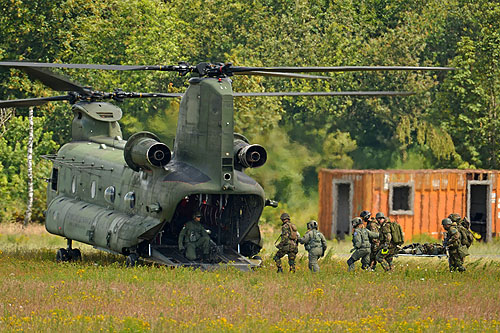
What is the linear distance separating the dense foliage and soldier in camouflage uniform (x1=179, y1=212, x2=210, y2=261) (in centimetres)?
1691

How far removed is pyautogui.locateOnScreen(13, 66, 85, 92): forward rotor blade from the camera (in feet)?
A: 87.5

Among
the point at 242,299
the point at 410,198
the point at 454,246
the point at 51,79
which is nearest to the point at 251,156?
the point at 454,246

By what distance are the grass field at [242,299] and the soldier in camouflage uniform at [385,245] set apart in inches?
19.1

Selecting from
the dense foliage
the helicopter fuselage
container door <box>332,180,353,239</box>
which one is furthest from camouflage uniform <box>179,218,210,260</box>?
the dense foliage

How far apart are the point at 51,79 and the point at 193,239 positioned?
6392 millimetres

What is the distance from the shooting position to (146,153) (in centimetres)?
2411

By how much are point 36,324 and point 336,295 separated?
6331 mm

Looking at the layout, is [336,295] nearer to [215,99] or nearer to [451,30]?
[215,99]

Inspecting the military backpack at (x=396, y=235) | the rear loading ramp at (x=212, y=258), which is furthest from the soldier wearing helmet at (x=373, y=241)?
the rear loading ramp at (x=212, y=258)

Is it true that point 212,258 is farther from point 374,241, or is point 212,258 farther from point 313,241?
point 374,241

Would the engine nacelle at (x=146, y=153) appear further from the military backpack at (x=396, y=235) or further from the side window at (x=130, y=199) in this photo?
the military backpack at (x=396, y=235)

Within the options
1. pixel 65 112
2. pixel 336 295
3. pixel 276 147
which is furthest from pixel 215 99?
pixel 65 112

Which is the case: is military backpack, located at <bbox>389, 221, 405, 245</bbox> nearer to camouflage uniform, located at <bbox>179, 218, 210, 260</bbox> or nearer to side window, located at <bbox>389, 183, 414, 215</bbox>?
camouflage uniform, located at <bbox>179, 218, 210, 260</bbox>

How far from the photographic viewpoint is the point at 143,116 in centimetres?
4459
